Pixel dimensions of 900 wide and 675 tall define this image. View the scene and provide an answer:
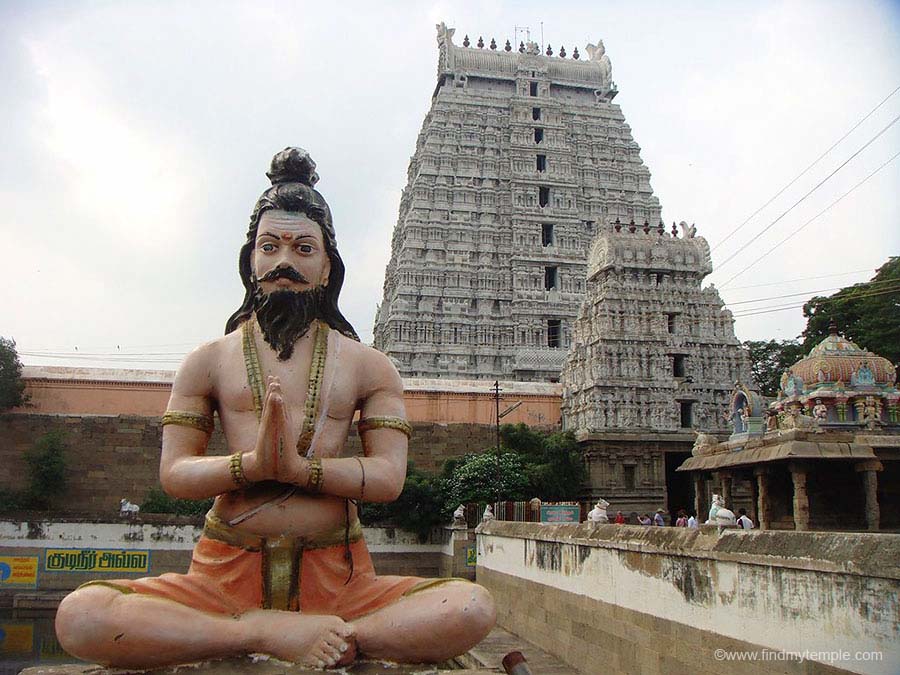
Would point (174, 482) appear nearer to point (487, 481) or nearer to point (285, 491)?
point (285, 491)

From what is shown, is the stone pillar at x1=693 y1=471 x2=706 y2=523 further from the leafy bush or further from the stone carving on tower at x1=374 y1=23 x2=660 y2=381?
the stone carving on tower at x1=374 y1=23 x2=660 y2=381

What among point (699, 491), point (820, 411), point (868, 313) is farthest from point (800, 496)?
point (868, 313)

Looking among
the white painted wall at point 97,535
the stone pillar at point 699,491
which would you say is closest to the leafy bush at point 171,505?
the white painted wall at point 97,535

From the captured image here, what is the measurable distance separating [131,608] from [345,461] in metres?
1.22

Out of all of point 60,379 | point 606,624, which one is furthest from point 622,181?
point 606,624

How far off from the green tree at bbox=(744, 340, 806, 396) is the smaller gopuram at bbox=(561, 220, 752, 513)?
11400 millimetres

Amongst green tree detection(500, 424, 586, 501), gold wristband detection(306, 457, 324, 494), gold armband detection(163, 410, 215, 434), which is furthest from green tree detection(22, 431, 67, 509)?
gold wristband detection(306, 457, 324, 494)

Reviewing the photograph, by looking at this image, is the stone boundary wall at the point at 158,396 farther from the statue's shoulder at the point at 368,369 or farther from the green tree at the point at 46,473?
the statue's shoulder at the point at 368,369

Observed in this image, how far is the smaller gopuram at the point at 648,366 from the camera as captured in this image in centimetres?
2991

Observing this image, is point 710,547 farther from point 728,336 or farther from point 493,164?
point 493,164

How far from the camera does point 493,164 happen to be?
43.8 meters

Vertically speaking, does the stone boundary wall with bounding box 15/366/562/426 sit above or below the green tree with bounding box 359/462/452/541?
above

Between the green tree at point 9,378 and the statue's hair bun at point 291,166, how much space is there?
2744 cm

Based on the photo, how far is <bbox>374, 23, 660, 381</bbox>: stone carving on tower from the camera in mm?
40031
